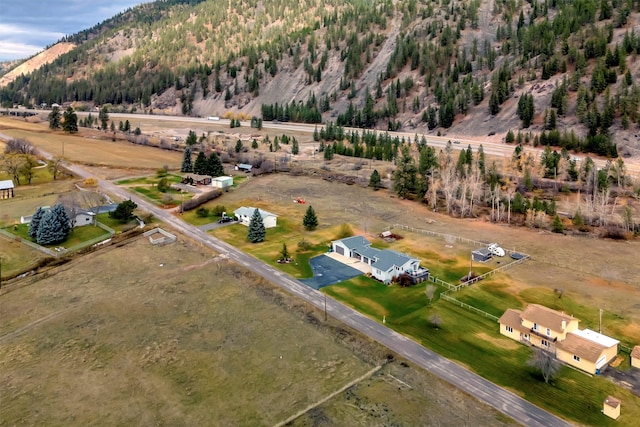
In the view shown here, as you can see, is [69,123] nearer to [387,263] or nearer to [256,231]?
[256,231]

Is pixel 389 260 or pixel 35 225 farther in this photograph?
pixel 35 225

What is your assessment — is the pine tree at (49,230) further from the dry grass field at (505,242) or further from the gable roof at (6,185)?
the gable roof at (6,185)

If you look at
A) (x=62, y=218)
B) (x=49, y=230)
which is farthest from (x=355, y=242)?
(x=49, y=230)

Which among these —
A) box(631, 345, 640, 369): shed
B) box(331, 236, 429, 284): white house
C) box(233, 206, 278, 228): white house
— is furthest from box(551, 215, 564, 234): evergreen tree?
box(233, 206, 278, 228): white house

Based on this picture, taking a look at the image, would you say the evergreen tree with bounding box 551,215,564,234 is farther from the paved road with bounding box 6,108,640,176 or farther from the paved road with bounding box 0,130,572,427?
the paved road with bounding box 0,130,572,427

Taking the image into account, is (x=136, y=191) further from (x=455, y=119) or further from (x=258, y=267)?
(x=455, y=119)

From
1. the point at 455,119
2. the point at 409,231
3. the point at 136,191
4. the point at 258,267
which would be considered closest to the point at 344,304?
the point at 258,267

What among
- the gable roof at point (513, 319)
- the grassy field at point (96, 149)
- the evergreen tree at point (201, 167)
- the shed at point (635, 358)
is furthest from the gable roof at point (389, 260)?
the grassy field at point (96, 149)
